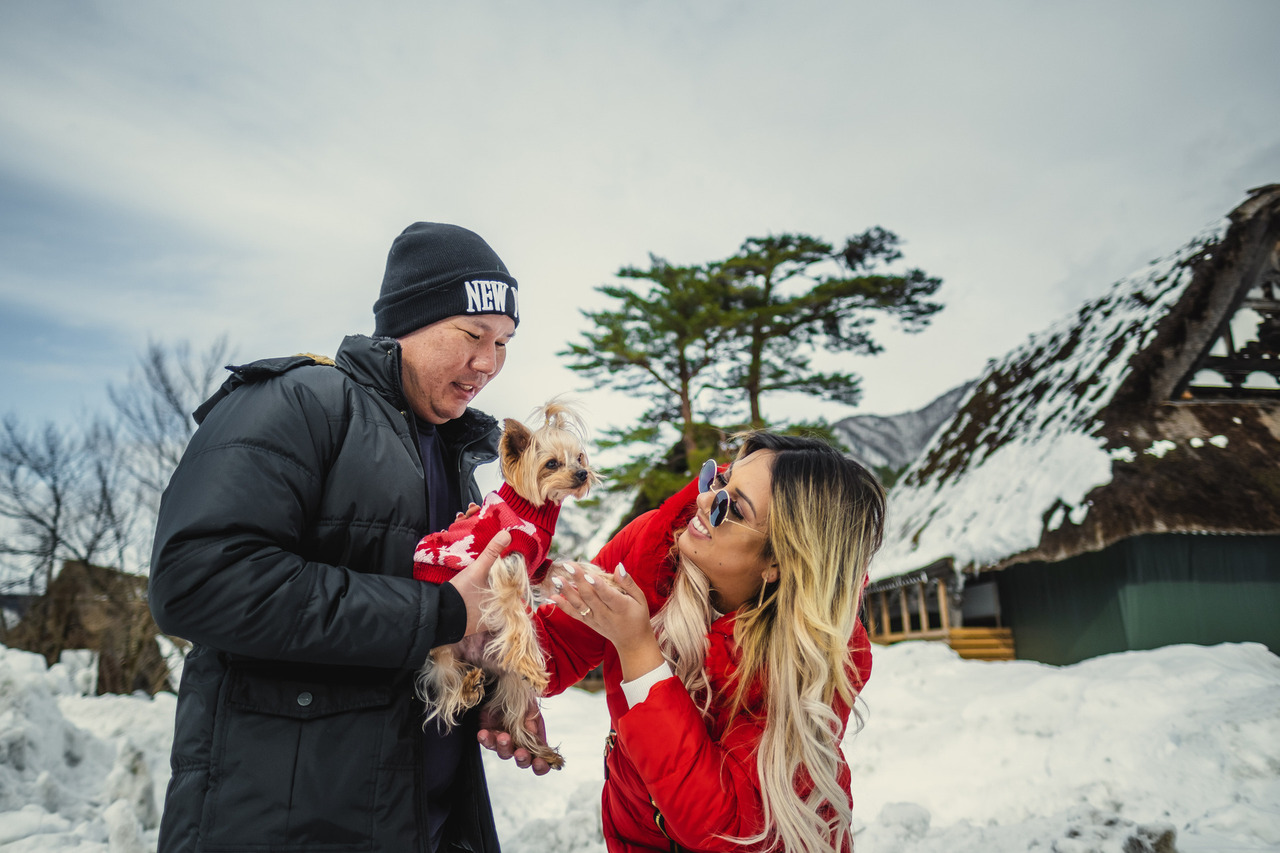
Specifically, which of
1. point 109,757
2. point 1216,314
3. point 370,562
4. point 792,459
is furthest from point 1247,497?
point 109,757

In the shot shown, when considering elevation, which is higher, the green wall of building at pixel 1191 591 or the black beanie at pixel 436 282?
the black beanie at pixel 436 282

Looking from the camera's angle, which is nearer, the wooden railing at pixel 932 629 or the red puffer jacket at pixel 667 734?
the red puffer jacket at pixel 667 734

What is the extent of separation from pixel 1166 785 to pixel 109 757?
10.9m

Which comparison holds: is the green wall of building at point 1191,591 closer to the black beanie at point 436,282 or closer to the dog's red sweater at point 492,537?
the dog's red sweater at point 492,537

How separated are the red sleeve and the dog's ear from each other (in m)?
1.09

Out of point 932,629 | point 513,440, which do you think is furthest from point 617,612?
point 932,629

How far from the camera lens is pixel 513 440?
3062 millimetres

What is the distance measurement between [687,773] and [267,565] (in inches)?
52.4

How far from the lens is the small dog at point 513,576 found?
8.84 ft

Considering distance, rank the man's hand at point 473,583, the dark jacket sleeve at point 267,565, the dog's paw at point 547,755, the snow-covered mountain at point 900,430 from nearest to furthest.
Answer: the dark jacket sleeve at point 267,565 → the man's hand at point 473,583 → the dog's paw at point 547,755 → the snow-covered mountain at point 900,430

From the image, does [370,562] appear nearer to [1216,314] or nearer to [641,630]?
[641,630]

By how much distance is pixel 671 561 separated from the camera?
3039 mm

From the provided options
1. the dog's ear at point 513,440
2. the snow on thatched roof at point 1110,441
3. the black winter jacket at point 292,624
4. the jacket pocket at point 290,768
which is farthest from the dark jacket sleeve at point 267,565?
the snow on thatched roof at point 1110,441

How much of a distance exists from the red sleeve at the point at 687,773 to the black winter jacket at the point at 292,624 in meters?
0.63
